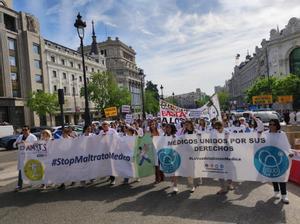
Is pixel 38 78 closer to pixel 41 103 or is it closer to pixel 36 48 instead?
pixel 36 48

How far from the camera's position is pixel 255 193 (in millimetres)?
7684

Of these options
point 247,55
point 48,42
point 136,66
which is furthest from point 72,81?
point 247,55

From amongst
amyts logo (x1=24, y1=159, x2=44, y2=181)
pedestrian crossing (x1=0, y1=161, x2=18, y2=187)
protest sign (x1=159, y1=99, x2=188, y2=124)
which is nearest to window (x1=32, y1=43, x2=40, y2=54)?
pedestrian crossing (x1=0, y1=161, x2=18, y2=187)

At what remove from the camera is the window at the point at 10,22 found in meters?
55.7

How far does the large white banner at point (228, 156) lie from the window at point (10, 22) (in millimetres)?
53678

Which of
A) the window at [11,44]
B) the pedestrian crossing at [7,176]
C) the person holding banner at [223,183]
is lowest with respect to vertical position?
the pedestrian crossing at [7,176]

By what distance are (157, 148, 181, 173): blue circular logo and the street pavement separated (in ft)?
1.55

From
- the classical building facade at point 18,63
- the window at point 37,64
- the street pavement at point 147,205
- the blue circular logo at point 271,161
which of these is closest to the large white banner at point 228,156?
the blue circular logo at point 271,161

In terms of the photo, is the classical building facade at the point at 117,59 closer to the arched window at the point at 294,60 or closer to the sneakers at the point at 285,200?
the arched window at the point at 294,60

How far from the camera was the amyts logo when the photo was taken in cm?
947

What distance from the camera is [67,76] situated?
239 feet

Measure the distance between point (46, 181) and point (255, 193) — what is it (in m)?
5.22

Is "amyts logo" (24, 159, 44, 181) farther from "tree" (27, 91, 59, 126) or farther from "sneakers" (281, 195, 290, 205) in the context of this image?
"tree" (27, 91, 59, 126)

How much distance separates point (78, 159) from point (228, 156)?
3.87 metres
